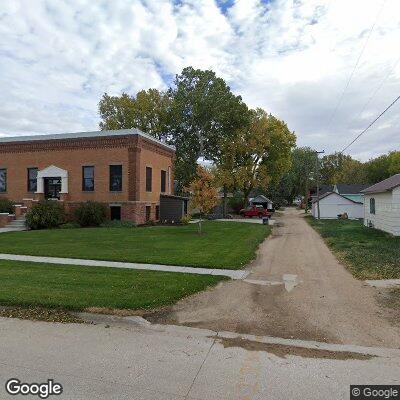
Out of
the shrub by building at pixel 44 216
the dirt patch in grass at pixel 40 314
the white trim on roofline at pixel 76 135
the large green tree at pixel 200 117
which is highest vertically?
the large green tree at pixel 200 117

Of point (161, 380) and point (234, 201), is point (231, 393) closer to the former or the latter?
point (161, 380)

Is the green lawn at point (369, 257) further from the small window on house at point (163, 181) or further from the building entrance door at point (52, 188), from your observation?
the building entrance door at point (52, 188)

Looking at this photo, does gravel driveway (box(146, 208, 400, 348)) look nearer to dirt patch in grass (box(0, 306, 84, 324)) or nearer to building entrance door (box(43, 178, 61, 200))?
dirt patch in grass (box(0, 306, 84, 324))

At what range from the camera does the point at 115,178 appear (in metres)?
27.1

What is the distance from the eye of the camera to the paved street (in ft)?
13.3

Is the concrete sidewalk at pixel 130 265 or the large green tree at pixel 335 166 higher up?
the large green tree at pixel 335 166

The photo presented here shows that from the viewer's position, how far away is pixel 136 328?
242 inches

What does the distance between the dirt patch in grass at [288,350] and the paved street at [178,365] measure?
14 millimetres

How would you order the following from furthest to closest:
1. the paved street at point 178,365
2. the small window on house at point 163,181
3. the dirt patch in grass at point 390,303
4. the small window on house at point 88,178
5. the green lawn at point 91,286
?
the small window on house at point 163,181, the small window on house at point 88,178, the green lawn at point 91,286, the dirt patch in grass at point 390,303, the paved street at point 178,365

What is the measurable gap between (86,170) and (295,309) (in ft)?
77.4

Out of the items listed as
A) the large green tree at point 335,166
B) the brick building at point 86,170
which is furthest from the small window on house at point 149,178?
the large green tree at point 335,166

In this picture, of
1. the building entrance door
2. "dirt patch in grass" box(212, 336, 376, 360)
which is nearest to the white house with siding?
"dirt patch in grass" box(212, 336, 376, 360)

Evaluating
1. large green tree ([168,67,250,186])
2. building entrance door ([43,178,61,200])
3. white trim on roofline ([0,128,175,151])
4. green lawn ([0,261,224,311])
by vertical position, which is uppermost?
large green tree ([168,67,250,186])

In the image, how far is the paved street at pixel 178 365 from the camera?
13.3ft
